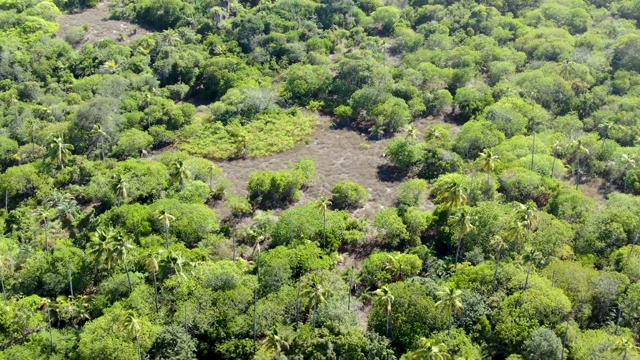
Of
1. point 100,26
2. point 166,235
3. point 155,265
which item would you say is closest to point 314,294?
point 155,265

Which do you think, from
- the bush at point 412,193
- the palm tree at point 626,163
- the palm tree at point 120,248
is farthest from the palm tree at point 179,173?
the palm tree at point 626,163

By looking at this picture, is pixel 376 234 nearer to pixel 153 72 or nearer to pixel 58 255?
pixel 58 255

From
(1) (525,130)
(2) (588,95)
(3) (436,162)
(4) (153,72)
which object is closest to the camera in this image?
(3) (436,162)

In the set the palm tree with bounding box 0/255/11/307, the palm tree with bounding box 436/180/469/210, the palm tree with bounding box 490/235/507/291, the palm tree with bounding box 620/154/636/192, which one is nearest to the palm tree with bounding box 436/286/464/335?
the palm tree with bounding box 490/235/507/291

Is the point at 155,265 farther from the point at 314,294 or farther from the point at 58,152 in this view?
the point at 58,152

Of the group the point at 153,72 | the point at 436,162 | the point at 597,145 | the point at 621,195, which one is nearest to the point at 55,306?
the point at 436,162

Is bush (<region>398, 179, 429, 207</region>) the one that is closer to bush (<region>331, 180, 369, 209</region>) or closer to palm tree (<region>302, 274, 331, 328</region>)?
bush (<region>331, 180, 369, 209</region>)
